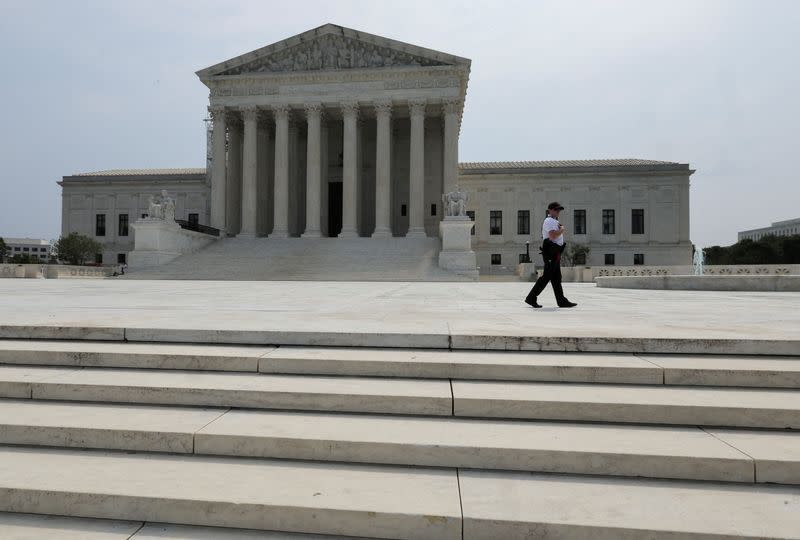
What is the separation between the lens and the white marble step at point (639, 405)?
368 centimetres

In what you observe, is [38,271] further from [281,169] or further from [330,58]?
[330,58]

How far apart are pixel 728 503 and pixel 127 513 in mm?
3494

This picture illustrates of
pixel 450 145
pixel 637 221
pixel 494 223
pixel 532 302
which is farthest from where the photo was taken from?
pixel 494 223

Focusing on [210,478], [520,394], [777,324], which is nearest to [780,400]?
[520,394]

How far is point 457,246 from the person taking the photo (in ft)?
109

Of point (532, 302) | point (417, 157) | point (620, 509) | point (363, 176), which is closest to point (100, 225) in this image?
point (363, 176)

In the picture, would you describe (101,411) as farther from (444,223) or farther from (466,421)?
(444,223)

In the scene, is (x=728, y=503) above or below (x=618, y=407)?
below

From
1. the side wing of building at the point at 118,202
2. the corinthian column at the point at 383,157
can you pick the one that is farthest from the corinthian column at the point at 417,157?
the side wing of building at the point at 118,202

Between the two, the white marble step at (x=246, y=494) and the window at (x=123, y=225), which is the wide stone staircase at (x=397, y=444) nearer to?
the white marble step at (x=246, y=494)

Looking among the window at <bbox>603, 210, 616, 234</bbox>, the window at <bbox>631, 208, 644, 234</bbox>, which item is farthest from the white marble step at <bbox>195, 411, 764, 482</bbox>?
the window at <bbox>631, 208, 644, 234</bbox>

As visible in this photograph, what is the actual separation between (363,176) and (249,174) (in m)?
11.5

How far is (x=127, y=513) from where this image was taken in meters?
2.98

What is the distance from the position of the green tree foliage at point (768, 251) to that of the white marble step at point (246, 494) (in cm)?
7838
